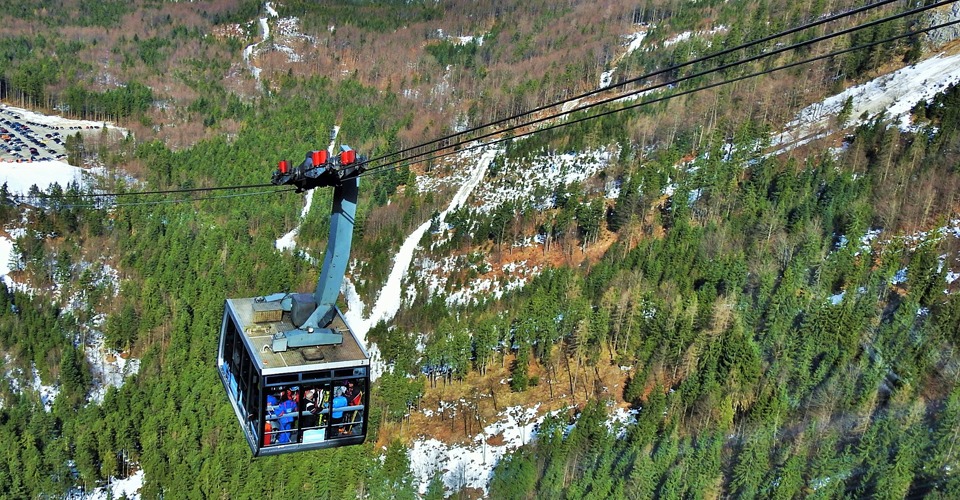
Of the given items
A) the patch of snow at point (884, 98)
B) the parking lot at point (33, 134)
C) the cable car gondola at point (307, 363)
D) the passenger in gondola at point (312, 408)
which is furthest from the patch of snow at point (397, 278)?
the parking lot at point (33, 134)

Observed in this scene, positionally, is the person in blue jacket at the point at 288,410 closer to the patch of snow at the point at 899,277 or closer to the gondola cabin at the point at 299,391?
the gondola cabin at the point at 299,391

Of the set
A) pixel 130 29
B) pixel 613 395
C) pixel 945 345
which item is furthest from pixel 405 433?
pixel 130 29

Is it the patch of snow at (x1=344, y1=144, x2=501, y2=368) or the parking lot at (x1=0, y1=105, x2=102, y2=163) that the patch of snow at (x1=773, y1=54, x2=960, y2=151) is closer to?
the patch of snow at (x1=344, y1=144, x2=501, y2=368)

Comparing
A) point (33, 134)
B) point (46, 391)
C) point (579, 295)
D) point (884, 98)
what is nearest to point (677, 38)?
point (884, 98)

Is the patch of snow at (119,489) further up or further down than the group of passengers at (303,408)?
further down

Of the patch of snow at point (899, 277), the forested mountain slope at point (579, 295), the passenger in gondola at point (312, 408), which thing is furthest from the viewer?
the patch of snow at point (899, 277)

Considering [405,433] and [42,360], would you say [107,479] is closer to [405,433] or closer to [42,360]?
[42,360]
